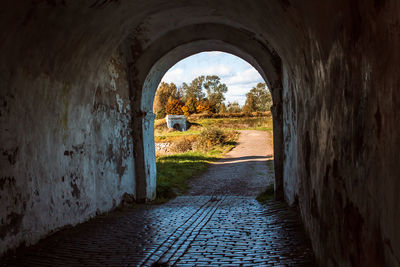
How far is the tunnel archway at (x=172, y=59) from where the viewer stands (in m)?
7.57

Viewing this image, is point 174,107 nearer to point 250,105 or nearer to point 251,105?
point 250,105

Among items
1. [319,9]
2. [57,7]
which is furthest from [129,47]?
[319,9]

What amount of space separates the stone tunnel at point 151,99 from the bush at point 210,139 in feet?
56.5

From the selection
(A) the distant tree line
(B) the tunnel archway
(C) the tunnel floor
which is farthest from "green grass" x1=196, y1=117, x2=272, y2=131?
(C) the tunnel floor

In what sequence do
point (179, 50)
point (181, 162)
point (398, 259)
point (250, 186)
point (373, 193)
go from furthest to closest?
point (181, 162) → point (250, 186) → point (179, 50) → point (373, 193) → point (398, 259)

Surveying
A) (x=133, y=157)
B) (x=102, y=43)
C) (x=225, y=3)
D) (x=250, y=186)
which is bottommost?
(x=250, y=186)

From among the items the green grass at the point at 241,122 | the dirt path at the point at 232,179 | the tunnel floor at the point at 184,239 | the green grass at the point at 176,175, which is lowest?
the dirt path at the point at 232,179

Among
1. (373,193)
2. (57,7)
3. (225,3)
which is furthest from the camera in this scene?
(225,3)

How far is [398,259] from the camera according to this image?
1.49 metres

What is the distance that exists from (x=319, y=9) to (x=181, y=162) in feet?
46.4

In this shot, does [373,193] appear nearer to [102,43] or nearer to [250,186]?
[102,43]

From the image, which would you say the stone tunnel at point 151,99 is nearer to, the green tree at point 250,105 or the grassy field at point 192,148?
the grassy field at point 192,148

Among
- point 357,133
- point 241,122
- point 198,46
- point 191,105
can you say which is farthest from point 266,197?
point 191,105

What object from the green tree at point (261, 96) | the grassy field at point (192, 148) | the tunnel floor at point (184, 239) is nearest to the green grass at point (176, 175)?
the grassy field at point (192, 148)
